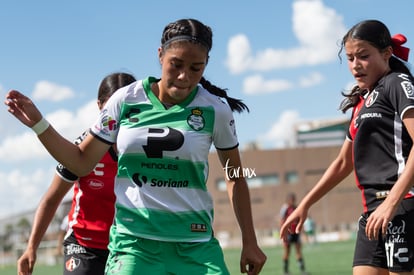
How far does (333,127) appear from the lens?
352 ft

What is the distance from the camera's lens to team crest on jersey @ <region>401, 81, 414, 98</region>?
16.5 feet

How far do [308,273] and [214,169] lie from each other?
A: 72111mm

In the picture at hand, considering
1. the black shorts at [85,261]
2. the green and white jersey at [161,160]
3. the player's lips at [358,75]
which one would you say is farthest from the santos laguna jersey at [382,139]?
the black shorts at [85,261]

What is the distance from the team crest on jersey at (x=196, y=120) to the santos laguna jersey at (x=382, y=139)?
4.24 ft

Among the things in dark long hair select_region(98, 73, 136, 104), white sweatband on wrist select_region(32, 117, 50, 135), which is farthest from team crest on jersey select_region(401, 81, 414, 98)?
white sweatband on wrist select_region(32, 117, 50, 135)

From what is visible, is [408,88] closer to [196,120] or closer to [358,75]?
[358,75]

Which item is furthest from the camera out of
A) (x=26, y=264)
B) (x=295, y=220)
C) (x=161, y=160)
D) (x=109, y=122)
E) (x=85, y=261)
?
(x=85, y=261)

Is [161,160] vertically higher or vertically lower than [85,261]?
higher

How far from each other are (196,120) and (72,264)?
201cm

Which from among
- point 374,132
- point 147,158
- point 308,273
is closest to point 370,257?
point 374,132

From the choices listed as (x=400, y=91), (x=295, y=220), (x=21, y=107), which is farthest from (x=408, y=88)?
(x=21, y=107)

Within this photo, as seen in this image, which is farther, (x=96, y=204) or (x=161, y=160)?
(x=96, y=204)

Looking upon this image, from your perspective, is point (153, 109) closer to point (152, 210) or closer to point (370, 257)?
point (152, 210)

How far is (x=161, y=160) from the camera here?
4.51m
